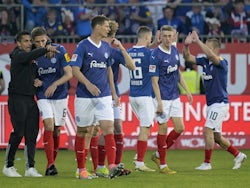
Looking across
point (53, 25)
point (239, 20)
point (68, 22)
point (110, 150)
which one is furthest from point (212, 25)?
point (110, 150)

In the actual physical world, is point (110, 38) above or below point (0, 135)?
above

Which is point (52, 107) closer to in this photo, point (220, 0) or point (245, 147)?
point (245, 147)

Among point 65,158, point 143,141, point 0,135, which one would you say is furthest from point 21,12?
point 143,141

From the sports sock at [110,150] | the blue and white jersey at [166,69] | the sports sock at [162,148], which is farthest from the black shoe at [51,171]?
the blue and white jersey at [166,69]

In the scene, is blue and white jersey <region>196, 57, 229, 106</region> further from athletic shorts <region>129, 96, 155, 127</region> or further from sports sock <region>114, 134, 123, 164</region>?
sports sock <region>114, 134, 123, 164</region>

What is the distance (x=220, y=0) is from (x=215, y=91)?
9.15 meters

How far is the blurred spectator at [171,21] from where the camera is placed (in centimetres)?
2591

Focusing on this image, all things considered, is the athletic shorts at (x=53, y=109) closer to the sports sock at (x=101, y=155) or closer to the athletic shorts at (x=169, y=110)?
the sports sock at (x=101, y=155)

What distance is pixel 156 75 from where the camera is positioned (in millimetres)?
17062

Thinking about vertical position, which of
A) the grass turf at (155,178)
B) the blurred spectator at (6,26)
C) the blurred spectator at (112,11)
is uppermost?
the blurred spectator at (112,11)

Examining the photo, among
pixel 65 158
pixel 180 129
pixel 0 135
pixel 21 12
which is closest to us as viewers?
pixel 180 129

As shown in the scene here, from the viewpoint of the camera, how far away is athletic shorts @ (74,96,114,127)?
15383 millimetres

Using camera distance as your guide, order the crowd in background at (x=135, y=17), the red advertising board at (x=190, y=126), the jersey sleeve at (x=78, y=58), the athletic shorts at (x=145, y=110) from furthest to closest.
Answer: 1. the crowd in background at (x=135, y=17)
2. the red advertising board at (x=190, y=126)
3. the athletic shorts at (x=145, y=110)
4. the jersey sleeve at (x=78, y=58)

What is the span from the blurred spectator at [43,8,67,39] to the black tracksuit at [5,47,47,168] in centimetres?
941
